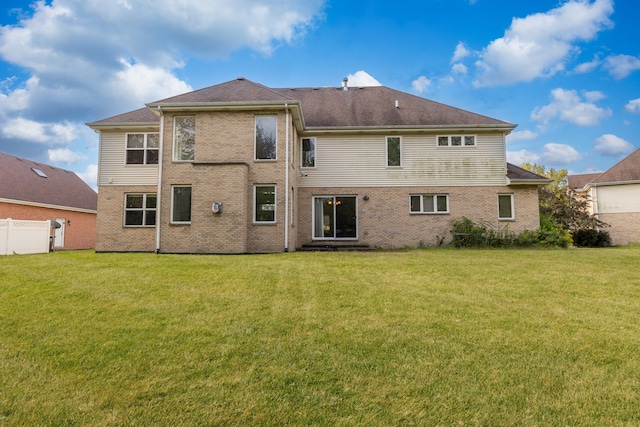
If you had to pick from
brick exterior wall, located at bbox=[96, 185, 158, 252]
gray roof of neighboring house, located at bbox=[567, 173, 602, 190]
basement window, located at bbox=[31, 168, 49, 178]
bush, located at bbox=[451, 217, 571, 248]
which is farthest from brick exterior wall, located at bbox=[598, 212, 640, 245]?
basement window, located at bbox=[31, 168, 49, 178]

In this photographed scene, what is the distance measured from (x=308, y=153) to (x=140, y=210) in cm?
750

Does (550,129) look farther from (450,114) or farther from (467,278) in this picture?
(467,278)

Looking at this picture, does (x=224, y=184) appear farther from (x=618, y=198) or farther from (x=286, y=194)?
(x=618, y=198)

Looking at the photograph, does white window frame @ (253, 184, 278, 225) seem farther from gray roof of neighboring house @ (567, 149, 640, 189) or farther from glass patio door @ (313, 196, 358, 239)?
gray roof of neighboring house @ (567, 149, 640, 189)

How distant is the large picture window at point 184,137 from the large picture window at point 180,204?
Answer: 1.17 meters

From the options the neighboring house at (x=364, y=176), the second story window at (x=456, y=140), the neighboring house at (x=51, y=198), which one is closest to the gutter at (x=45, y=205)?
the neighboring house at (x=51, y=198)

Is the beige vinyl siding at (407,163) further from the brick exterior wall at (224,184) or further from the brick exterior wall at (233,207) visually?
the brick exterior wall at (224,184)

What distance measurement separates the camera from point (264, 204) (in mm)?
12336

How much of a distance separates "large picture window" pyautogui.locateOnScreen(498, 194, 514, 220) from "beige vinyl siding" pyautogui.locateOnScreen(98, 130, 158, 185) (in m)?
14.8

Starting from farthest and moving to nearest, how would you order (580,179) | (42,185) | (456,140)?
1. (580,179)
2. (42,185)
3. (456,140)

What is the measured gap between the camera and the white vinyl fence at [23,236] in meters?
11.9

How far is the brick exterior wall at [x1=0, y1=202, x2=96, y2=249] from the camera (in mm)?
18828

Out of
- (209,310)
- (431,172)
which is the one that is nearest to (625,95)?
(431,172)

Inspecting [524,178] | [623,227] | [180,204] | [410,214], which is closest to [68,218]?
[180,204]
